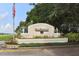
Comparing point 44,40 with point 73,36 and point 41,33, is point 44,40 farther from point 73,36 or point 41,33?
point 73,36

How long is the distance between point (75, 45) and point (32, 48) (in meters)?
0.42

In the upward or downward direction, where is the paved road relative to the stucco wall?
downward

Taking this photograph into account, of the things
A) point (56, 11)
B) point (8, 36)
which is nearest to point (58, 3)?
point (56, 11)

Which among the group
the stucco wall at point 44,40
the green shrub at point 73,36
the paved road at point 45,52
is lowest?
the paved road at point 45,52

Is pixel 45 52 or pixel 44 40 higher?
pixel 44 40

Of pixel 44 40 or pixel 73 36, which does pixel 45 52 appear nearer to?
pixel 44 40

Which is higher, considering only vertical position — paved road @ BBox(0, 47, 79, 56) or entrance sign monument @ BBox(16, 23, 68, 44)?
entrance sign monument @ BBox(16, 23, 68, 44)

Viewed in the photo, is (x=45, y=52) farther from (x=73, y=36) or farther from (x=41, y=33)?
(x=73, y=36)

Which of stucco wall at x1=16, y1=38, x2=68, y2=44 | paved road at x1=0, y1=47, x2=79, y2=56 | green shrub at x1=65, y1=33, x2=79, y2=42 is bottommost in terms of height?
paved road at x1=0, y1=47, x2=79, y2=56

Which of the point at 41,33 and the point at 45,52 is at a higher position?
the point at 41,33

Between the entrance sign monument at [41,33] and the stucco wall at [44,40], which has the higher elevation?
the entrance sign monument at [41,33]

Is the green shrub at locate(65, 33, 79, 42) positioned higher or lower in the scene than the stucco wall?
higher

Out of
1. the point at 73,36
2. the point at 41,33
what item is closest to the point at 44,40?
the point at 41,33

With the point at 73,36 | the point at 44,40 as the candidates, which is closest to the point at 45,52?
the point at 44,40
